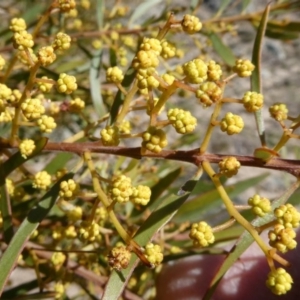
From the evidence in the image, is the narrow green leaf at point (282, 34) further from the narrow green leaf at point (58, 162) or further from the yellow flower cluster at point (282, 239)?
the yellow flower cluster at point (282, 239)

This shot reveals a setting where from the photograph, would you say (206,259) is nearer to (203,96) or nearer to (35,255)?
(35,255)

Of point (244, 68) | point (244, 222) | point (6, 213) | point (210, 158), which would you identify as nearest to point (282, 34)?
point (244, 68)

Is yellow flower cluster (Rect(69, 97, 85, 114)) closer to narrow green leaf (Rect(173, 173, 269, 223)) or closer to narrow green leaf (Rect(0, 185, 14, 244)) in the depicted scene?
narrow green leaf (Rect(0, 185, 14, 244))

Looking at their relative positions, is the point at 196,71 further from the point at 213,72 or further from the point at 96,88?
the point at 96,88

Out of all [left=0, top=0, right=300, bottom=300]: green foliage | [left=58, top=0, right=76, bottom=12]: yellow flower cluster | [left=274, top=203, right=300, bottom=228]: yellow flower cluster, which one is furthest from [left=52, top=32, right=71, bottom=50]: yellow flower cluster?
[left=274, top=203, right=300, bottom=228]: yellow flower cluster

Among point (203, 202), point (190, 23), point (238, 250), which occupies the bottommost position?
point (203, 202)
